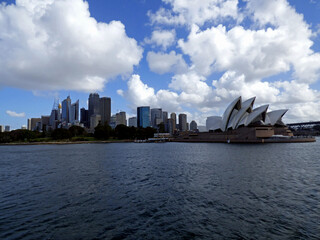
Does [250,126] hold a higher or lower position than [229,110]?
lower

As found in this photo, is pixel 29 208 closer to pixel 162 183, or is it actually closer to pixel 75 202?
pixel 75 202

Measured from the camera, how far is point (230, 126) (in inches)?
3939

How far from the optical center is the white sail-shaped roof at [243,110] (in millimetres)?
92512

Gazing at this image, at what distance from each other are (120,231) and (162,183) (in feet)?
29.3

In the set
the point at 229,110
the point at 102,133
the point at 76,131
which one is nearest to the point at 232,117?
the point at 229,110

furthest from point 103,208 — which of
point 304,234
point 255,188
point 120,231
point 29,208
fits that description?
point 255,188

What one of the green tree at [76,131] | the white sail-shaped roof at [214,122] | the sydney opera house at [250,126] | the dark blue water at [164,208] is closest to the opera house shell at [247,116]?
the sydney opera house at [250,126]

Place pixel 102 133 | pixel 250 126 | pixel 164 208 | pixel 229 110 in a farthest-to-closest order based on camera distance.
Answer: pixel 102 133 → pixel 229 110 → pixel 250 126 → pixel 164 208

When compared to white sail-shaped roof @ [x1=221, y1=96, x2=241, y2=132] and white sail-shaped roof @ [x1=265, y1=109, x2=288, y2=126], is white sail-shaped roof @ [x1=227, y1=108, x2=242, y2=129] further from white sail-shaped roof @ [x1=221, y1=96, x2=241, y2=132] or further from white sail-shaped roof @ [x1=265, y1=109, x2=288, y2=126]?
white sail-shaped roof @ [x1=265, y1=109, x2=288, y2=126]

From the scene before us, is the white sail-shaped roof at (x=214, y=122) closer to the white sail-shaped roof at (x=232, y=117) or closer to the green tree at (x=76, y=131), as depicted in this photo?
the white sail-shaped roof at (x=232, y=117)

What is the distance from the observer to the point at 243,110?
93562 mm

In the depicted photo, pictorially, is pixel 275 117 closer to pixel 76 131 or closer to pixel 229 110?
pixel 229 110

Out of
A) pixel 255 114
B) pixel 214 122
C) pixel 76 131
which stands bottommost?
pixel 76 131

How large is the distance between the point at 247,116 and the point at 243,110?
10.8ft
